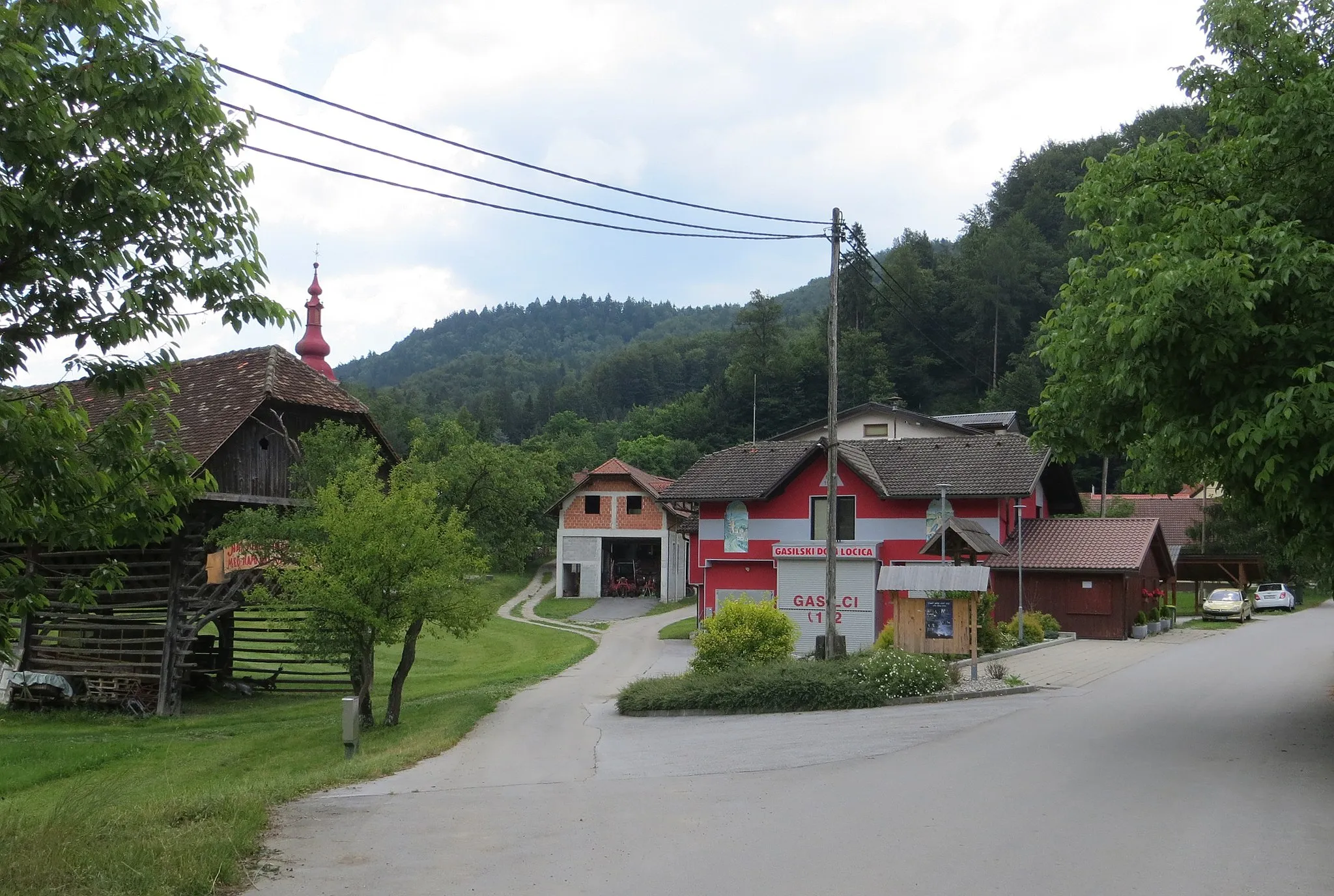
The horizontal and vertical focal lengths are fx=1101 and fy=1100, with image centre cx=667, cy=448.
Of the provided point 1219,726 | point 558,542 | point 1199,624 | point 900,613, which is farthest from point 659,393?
point 1219,726

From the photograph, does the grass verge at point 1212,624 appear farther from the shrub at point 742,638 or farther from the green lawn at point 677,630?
the shrub at point 742,638

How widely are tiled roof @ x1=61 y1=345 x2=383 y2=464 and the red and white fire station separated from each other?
14.6 meters

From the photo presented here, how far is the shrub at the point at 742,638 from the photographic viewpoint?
2222 cm

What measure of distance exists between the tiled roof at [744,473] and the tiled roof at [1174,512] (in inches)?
1417

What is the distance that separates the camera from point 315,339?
137 ft

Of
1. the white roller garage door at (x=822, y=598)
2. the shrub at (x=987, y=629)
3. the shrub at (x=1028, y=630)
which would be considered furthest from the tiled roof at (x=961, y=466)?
the shrub at (x=987, y=629)

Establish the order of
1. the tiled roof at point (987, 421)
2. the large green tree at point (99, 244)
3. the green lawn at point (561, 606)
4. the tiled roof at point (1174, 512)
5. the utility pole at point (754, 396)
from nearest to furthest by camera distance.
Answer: the large green tree at point (99, 244)
the green lawn at point (561, 606)
the tiled roof at point (987, 421)
the tiled roof at point (1174, 512)
the utility pole at point (754, 396)

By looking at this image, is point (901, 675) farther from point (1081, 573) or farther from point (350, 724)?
point (1081, 573)

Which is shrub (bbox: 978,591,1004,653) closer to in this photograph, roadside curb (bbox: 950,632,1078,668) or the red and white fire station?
roadside curb (bbox: 950,632,1078,668)

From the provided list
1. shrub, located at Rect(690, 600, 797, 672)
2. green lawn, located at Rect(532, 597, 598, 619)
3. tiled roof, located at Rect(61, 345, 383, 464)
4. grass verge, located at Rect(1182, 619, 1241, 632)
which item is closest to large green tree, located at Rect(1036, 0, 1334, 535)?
shrub, located at Rect(690, 600, 797, 672)

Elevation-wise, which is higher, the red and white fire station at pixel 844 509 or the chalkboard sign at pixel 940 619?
the red and white fire station at pixel 844 509

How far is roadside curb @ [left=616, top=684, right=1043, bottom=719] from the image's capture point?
18.2 m

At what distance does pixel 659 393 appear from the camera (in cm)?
13500

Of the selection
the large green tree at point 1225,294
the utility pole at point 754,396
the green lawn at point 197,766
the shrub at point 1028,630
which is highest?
the utility pole at point 754,396
